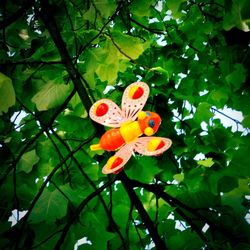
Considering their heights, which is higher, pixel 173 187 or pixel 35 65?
pixel 35 65

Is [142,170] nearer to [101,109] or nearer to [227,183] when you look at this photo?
[227,183]

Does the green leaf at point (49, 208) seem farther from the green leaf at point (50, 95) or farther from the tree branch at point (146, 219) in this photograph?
the green leaf at point (50, 95)

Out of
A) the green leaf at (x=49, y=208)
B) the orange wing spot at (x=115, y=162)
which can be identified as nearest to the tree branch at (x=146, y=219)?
the green leaf at (x=49, y=208)

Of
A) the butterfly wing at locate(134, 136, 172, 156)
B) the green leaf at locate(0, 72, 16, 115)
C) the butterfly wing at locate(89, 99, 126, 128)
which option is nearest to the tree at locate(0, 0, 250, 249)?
the green leaf at locate(0, 72, 16, 115)

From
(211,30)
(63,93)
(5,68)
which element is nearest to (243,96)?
(211,30)

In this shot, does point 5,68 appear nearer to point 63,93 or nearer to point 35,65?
point 35,65
